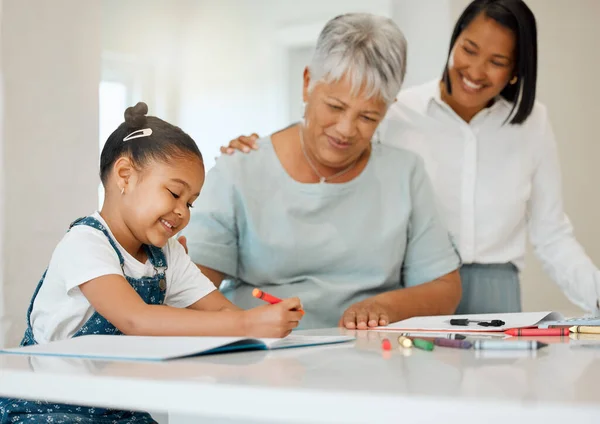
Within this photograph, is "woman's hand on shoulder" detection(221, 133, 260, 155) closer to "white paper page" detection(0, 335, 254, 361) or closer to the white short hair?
the white short hair

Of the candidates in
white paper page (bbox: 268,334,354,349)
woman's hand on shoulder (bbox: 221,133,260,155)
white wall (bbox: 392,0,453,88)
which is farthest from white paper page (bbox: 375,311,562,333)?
white wall (bbox: 392,0,453,88)

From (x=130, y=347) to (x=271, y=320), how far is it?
0.21m

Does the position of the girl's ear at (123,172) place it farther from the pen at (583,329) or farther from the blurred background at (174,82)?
the pen at (583,329)

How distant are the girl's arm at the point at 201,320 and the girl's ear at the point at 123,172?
0.22 meters

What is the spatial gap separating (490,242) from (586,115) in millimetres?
2091

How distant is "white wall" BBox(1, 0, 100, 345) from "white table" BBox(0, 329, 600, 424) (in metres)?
0.79

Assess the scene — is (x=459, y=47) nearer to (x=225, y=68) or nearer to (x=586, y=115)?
(x=586, y=115)

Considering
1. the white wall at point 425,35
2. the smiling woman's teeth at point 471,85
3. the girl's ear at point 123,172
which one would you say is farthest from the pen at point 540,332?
the white wall at point 425,35

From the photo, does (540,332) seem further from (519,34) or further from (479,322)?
(519,34)

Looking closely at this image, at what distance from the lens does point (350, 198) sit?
5.80 feet

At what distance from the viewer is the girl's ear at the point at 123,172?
120 centimetres

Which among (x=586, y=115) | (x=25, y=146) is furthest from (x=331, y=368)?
(x=586, y=115)

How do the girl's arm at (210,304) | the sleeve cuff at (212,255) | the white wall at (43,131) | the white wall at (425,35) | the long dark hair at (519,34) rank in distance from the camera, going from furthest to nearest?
the white wall at (425,35) → the long dark hair at (519,34) → the sleeve cuff at (212,255) → the white wall at (43,131) → the girl's arm at (210,304)

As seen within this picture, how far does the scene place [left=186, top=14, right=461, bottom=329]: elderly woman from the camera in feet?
5.44
